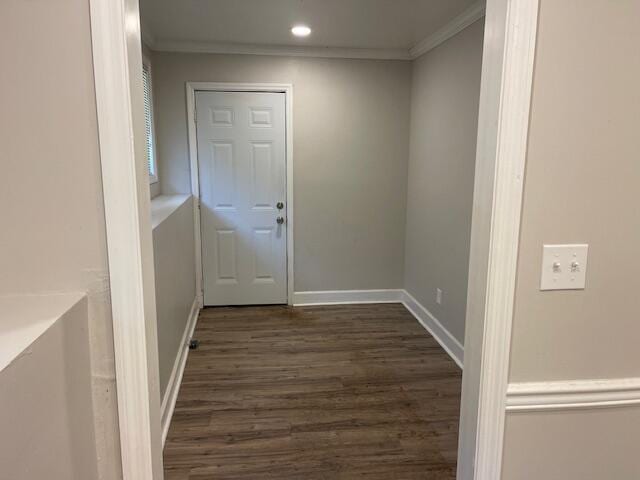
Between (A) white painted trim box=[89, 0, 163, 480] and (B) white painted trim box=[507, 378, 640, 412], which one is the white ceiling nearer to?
(A) white painted trim box=[89, 0, 163, 480]

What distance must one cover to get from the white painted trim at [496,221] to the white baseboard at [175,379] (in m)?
1.72

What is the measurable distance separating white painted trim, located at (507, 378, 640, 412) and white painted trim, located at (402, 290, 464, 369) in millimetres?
1722

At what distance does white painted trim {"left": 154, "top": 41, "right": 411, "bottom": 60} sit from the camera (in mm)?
3844

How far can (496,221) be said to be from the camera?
3.47ft

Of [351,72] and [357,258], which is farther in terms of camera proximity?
[357,258]

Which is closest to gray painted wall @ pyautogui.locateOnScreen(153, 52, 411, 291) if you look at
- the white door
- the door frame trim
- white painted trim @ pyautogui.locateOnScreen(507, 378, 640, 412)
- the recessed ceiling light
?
the door frame trim

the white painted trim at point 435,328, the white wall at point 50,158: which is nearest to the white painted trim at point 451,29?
the white painted trim at point 435,328

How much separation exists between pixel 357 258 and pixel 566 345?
10.9 ft

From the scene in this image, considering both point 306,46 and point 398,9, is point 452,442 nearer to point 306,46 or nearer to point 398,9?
point 398,9

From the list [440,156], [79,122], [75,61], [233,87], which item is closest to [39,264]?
[79,122]

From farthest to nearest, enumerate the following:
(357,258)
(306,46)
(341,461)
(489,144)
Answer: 1. (357,258)
2. (306,46)
3. (341,461)
4. (489,144)

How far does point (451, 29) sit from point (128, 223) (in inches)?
121

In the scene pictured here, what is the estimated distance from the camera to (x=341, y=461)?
219 cm

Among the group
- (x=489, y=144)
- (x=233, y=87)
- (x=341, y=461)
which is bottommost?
(x=341, y=461)
